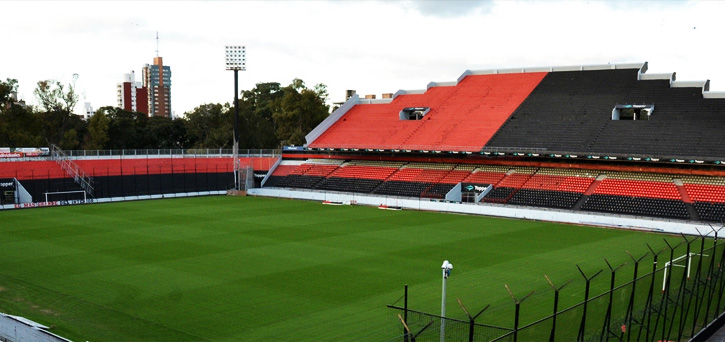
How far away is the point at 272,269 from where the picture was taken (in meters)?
21.4

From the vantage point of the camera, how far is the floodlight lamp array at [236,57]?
5769 cm

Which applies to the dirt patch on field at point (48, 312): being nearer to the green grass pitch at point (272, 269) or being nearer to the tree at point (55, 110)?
the green grass pitch at point (272, 269)

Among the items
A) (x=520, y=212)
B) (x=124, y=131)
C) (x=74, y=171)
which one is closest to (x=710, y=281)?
(x=520, y=212)

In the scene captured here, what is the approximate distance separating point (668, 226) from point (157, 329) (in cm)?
2770

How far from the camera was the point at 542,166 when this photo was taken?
44.5m

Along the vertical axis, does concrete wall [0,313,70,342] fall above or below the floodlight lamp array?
below

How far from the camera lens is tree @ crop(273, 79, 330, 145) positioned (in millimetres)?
73562

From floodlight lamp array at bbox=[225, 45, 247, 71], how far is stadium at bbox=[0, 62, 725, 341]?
28.9 ft

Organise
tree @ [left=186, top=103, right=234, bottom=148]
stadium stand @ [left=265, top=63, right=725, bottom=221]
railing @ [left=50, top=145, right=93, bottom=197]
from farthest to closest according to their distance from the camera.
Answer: tree @ [left=186, top=103, right=234, bottom=148]
railing @ [left=50, top=145, right=93, bottom=197]
stadium stand @ [left=265, top=63, right=725, bottom=221]

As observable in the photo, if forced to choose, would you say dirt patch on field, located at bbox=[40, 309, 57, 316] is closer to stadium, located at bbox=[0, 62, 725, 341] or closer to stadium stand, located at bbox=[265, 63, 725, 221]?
stadium, located at bbox=[0, 62, 725, 341]

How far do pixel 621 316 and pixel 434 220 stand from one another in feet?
77.2

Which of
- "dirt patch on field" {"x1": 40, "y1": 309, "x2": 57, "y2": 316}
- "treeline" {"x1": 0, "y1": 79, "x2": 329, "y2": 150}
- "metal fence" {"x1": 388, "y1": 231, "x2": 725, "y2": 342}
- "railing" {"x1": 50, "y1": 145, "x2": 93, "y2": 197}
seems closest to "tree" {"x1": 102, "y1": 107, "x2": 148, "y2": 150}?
"treeline" {"x1": 0, "y1": 79, "x2": 329, "y2": 150}

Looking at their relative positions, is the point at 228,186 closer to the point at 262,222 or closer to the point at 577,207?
the point at 262,222

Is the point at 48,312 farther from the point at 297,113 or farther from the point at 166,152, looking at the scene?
the point at 297,113
